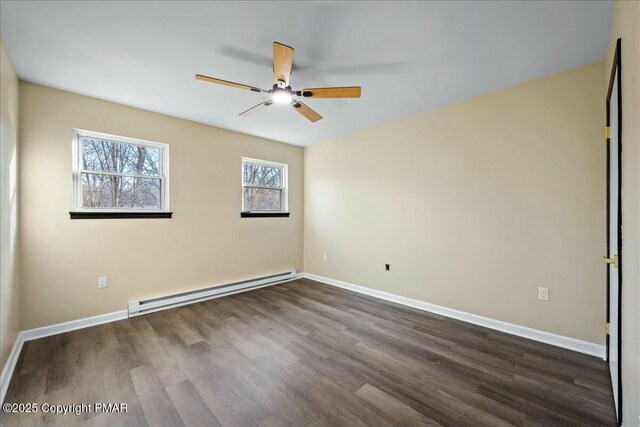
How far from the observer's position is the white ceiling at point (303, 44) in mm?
1703

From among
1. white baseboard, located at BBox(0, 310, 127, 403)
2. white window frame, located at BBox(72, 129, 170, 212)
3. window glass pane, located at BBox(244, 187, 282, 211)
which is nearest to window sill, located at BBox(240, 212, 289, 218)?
window glass pane, located at BBox(244, 187, 282, 211)

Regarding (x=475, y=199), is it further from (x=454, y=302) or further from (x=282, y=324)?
(x=282, y=324)

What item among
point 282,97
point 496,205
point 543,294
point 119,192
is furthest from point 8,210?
point 543,294

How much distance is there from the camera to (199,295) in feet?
12.0

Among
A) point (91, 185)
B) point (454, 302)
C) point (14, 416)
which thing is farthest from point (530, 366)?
point (91, 185)

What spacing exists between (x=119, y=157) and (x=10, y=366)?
2165 millimetres

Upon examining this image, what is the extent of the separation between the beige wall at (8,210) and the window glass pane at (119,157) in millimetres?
590

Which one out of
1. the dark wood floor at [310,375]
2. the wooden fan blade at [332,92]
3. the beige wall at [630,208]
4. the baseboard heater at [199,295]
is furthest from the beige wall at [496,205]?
the wooden fan blade at [332,92]

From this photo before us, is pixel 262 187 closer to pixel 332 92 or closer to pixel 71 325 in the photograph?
pixel 332 92

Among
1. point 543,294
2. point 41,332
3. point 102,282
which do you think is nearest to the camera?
point 543,294

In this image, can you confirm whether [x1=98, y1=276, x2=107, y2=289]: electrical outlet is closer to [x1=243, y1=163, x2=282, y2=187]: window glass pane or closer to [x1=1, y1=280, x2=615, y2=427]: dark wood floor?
[x1=1, y1=280, x2=615, y2=427]: dark wood floor

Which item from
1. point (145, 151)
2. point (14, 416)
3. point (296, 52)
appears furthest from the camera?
point (145, 151)

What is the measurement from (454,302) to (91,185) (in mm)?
4356

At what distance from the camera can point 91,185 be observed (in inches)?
117
